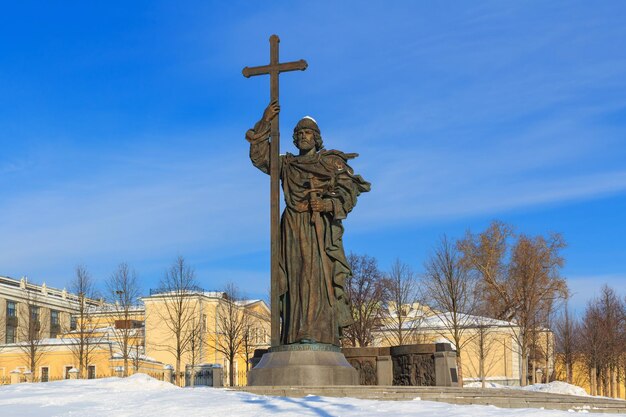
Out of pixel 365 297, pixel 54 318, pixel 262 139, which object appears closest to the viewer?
pixel 262 139

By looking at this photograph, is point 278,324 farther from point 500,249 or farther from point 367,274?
point 500,249

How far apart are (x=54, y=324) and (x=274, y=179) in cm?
5687

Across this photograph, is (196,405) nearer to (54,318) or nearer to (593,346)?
(593,346)

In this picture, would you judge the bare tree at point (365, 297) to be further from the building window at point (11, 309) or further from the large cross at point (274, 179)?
the building window at point (11, 309)

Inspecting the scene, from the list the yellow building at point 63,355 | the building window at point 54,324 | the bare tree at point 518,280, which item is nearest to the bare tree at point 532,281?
the bare tree at point 518,280

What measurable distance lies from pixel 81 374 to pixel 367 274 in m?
15.2

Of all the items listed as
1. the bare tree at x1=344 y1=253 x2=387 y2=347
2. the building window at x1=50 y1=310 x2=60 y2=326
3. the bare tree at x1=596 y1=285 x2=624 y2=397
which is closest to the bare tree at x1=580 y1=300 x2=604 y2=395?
the bare tree at x1=596 y1=285 x2=624 y2=397

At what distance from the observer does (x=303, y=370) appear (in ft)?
41.7

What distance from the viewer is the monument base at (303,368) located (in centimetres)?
1269

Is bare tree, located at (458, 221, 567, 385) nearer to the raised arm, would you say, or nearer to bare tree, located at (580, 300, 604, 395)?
bare tree, located at (580, 300, 604, 395)

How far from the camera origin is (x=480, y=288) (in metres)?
46.9

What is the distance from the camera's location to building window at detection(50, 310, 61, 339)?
214 feet

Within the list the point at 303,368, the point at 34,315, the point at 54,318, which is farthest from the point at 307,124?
the point at 54,318

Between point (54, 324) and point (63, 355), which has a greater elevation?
point (54, 324)
